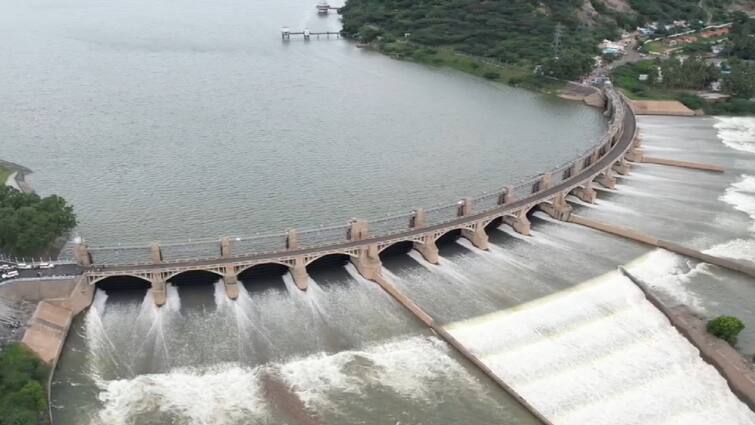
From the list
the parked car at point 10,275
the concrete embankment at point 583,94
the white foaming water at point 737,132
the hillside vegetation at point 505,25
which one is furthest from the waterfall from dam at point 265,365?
the hillside vegetation at point 505,25

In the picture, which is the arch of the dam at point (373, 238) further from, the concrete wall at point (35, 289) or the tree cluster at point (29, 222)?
the tree cluster at point (29, 222)

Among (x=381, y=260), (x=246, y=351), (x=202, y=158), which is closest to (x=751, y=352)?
(x=381, y=260)

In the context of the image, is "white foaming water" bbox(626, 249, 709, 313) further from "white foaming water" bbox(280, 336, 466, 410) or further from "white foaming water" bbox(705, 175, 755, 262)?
"white foaming water" bbox(280, 336, 466, 410)

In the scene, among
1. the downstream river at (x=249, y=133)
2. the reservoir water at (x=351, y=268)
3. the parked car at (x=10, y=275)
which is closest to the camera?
the reservoir water at (x=351, y=268)

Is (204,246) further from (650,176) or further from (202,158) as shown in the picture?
(650,176)

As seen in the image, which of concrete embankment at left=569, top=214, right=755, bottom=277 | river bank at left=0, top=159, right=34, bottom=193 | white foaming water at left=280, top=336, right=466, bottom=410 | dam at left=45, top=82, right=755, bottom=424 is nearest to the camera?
dam at left=45, top=82, right=755, bottom=424

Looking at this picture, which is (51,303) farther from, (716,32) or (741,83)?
(716,32)

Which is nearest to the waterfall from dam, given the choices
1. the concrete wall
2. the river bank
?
the concrete wall

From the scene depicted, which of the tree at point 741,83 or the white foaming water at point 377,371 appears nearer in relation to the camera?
the white foaming water at point 377,371
